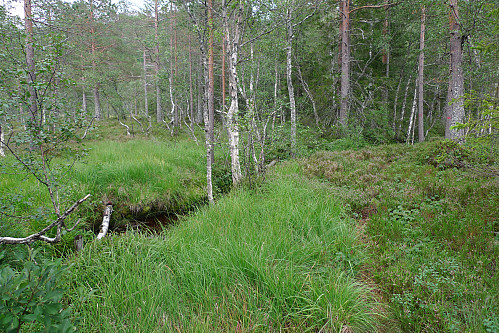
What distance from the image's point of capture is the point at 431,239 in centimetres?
373

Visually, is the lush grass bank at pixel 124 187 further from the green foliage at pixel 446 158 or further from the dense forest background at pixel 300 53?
the green foliage at pixel 446 158

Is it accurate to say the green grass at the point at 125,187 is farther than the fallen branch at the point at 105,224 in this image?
Yes

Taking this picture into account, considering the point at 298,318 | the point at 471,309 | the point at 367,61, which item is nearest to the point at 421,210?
the point at 471,309

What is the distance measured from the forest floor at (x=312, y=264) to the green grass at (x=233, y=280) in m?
0.02

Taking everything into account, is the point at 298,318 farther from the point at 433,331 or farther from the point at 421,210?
the point at 421,210

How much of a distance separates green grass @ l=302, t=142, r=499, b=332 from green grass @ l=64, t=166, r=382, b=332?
376mm

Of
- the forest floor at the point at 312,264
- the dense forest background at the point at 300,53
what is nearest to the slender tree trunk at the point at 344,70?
the dense forest background at the point at 300,53

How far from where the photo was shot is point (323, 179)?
22.7 ft

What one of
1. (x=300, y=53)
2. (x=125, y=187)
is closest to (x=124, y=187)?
(x=125, y=187)

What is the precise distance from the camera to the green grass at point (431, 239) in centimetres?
242

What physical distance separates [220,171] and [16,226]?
222 inches

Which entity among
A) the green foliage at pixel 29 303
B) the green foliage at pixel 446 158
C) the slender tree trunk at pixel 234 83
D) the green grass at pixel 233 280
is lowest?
the green grass at pixel 233 280

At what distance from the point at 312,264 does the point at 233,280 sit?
1108 mm

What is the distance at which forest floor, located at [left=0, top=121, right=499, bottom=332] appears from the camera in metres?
2.46
